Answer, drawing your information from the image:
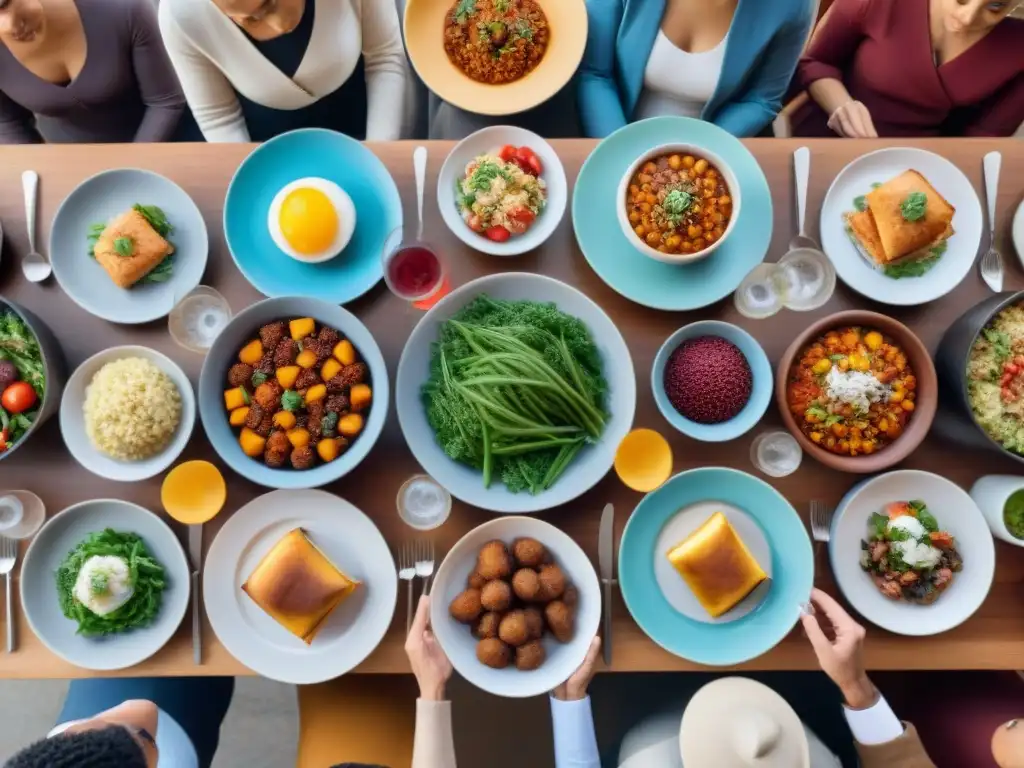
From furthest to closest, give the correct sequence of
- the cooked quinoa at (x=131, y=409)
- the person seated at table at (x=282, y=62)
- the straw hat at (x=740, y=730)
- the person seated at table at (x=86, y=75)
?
the person seated at table at (x=86, y=75) < the person seated at table at (x=282, y=62) < the cooked quinoa at (x=131, y=409) < the straw hat at (x=740, y=730)

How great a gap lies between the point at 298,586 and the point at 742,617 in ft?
3.27

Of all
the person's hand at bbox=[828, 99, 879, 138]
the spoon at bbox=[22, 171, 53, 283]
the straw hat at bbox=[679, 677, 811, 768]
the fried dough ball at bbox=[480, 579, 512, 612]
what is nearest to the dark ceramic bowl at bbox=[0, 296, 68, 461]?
the spoon at bbox=[22, 171, 53, 283]

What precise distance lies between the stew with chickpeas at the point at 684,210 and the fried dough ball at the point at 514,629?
0.90 m

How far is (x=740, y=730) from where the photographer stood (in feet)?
4.49

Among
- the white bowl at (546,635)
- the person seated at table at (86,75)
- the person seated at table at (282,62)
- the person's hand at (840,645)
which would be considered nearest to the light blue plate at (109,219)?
the person seated at table at (282,62)

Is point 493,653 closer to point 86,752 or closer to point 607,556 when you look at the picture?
point 607,556

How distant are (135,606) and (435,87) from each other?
5.06 ft

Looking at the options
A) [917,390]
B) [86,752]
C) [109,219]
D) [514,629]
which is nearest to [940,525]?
[917,390]

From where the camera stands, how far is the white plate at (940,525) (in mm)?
1496

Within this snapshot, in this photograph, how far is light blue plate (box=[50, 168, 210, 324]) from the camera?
1.60m

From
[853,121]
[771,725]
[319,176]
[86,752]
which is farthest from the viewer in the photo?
[853,121]

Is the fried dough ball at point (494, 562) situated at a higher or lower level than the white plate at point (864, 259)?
lower

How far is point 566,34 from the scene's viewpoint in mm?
1989

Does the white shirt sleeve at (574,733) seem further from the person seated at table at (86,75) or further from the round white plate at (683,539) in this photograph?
the person seated at table at (86,75)
